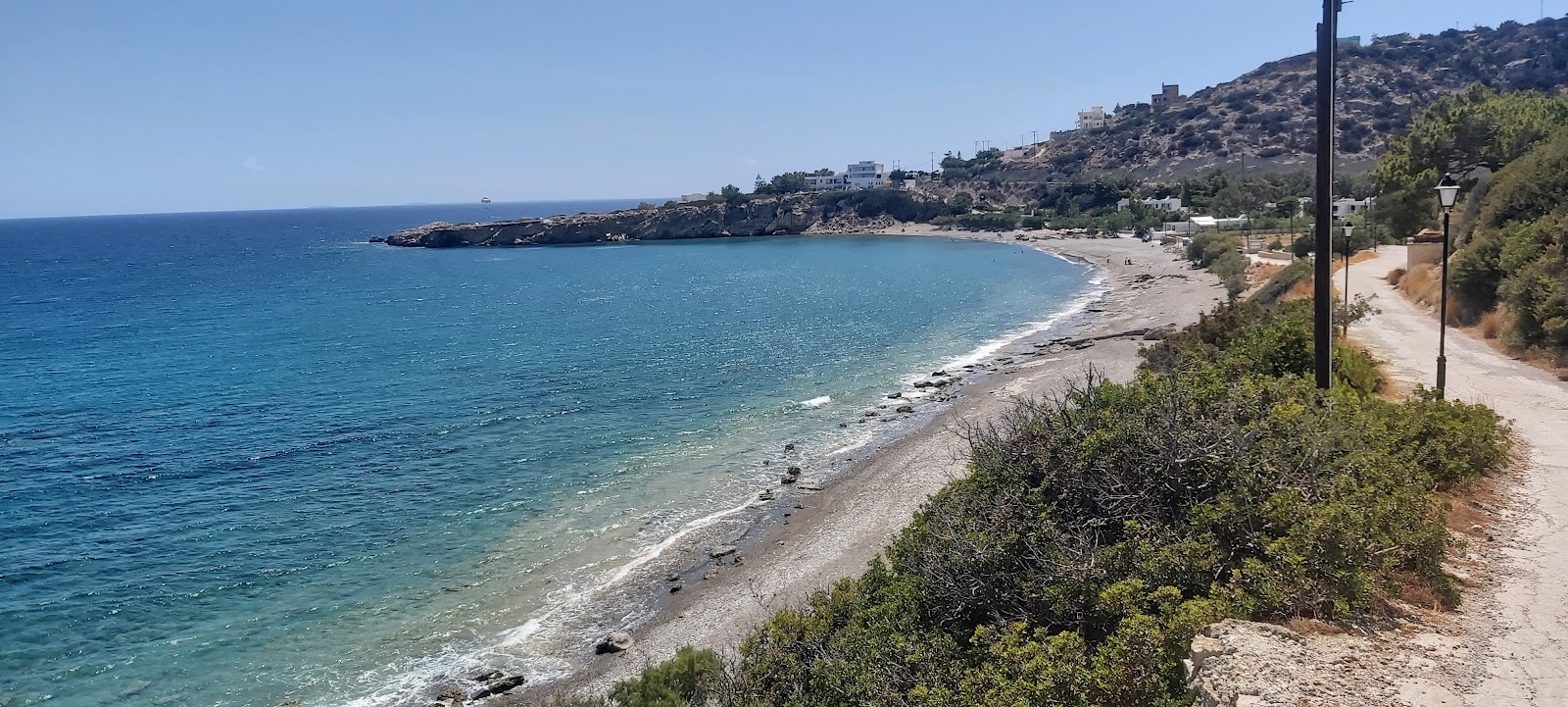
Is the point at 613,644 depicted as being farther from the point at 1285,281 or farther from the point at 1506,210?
the point at 1285,281

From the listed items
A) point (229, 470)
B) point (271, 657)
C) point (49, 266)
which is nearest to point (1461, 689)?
point (271, 657)

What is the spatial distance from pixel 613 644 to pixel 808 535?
20.3ft

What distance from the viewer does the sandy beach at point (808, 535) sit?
54.2 ft

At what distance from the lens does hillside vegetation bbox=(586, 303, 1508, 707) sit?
7.91m

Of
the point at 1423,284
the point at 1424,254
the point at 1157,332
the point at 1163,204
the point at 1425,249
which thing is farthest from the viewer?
the point at 1163,204

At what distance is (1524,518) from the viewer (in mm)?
10586

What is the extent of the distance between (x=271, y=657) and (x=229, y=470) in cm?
1298

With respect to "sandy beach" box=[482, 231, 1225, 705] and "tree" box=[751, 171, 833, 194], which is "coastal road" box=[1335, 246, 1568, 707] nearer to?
"sandy beach" box=[482, 231, 1225, 705]

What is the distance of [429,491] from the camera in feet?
80.2

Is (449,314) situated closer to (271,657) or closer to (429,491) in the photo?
(429,491)

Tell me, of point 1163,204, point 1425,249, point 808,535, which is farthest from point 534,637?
point 1163,204

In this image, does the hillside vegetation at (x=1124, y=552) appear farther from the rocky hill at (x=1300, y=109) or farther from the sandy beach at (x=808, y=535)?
the rocky hill at (x=1300, y=109)

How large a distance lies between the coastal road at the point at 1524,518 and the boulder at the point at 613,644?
12.6m

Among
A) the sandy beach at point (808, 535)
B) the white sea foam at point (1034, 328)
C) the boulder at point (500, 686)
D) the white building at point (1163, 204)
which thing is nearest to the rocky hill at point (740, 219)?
the white building at point (1163, 204)
